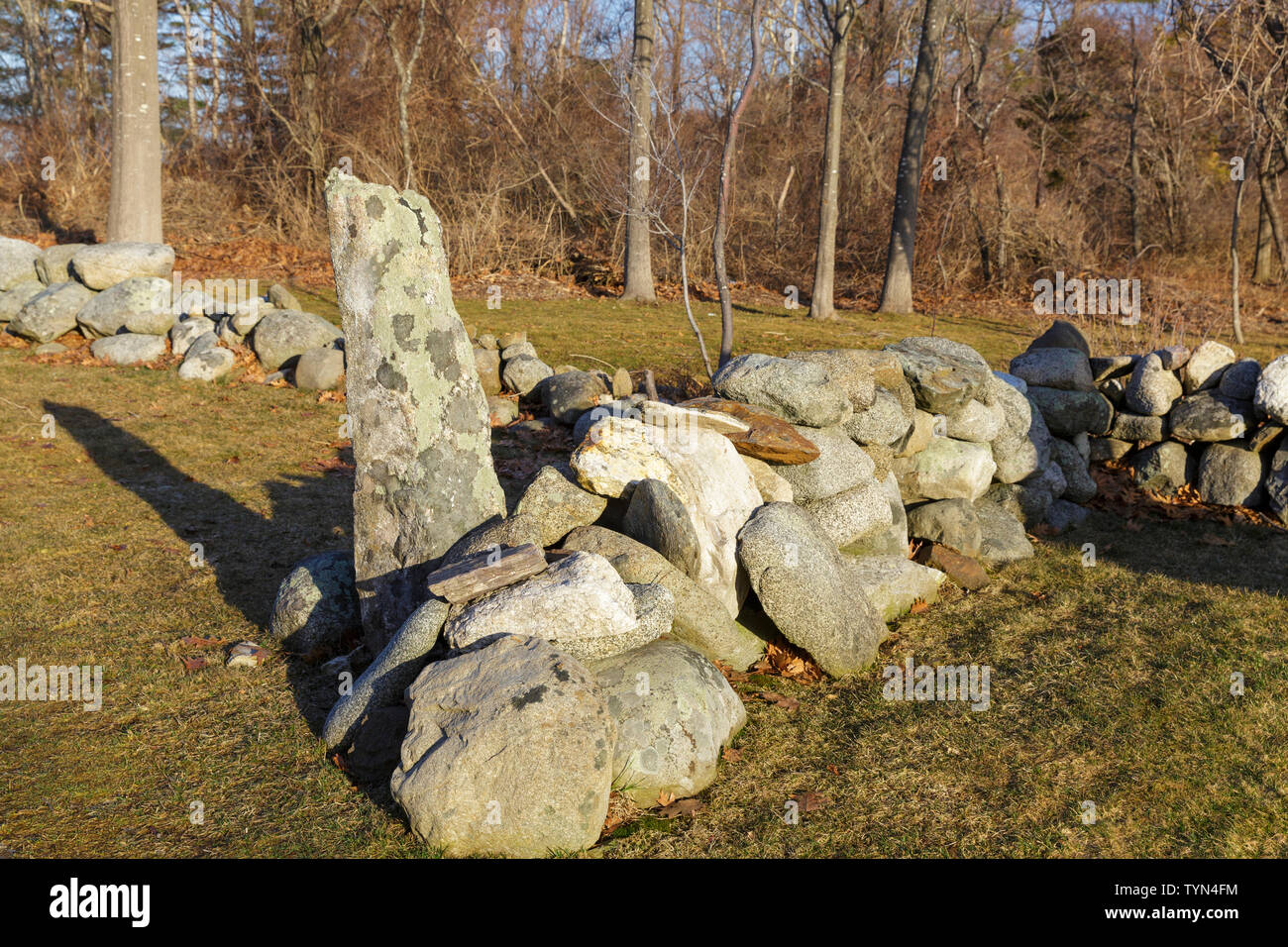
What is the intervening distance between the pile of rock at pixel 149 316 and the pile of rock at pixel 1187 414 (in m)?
8.55

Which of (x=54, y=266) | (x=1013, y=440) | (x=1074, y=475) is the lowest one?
(x=1074, y=475)

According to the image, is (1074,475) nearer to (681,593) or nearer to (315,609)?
(681,593)

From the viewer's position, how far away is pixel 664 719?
4324mm

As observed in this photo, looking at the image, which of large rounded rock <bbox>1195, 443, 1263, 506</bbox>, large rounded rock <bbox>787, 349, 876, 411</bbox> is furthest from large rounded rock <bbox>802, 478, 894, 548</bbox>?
large rounded rock <bbox>1195, 443, 1263, 506</bbox>

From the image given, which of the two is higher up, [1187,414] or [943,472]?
[1187,414]

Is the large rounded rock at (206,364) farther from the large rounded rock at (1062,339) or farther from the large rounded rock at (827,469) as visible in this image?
the large rounded rock at (1062,339)

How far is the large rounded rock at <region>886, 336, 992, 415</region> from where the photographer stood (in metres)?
7.80

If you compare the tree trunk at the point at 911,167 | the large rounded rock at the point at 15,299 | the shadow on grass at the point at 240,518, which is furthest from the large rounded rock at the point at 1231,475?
the large rounded rock at the point at 15,299

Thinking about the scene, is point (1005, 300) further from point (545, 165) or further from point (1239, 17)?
point (545, 165)

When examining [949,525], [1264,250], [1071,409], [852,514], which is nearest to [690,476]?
[852,514]

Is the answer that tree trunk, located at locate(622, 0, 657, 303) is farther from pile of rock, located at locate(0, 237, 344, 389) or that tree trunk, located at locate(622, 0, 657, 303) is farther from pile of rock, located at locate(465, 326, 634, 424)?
pile of rock, located at locate(0, 237, 344, 389)

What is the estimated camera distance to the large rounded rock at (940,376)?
780 centimetres

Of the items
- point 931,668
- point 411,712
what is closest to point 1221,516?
point 931,668

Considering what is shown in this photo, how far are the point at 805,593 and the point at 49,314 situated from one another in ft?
40.9
